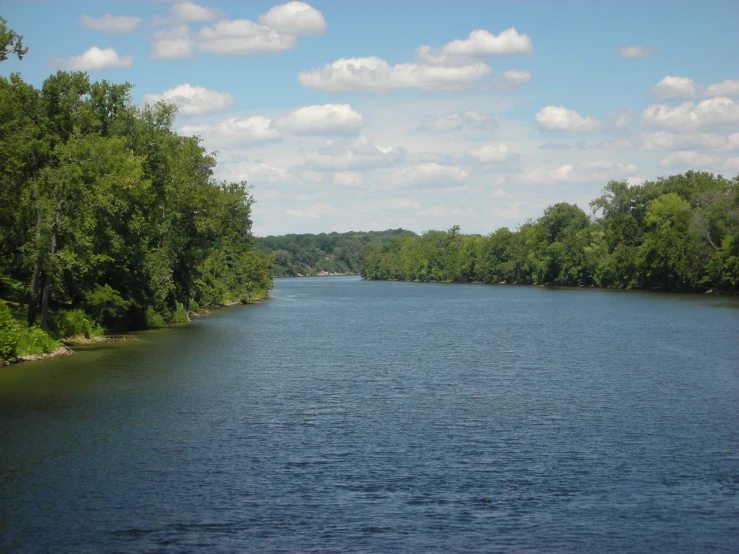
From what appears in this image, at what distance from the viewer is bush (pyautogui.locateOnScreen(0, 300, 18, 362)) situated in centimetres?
3575

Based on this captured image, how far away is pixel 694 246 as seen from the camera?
104312mm

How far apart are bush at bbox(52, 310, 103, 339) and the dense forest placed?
7 cm

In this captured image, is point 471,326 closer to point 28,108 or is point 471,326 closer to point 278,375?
point 278,375

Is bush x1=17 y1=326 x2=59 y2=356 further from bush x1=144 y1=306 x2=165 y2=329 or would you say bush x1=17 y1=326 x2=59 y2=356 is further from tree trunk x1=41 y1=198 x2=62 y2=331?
bush x1=144 y1=306 x2=165 y2=329

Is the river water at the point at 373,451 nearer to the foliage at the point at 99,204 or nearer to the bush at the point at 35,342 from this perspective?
the bush at the point at 35,342

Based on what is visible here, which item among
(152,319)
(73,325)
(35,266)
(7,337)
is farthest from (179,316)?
(7,337)

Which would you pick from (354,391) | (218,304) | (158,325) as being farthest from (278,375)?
(218,304)

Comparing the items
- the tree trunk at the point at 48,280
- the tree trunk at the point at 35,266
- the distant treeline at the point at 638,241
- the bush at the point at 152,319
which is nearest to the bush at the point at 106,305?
the tree trunk at the point at 48,280

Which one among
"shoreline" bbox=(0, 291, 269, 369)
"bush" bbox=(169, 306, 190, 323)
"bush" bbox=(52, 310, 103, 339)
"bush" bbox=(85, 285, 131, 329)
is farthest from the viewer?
"bush" bbox=(169, 306, 190, 323)

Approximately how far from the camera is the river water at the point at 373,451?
15602 millimetres

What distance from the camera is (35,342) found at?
39.2 metres

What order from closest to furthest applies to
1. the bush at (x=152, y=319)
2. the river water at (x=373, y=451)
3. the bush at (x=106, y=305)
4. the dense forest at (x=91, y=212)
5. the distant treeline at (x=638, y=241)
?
the river water at (x=373, y=451) → the dense forest at (x=91, y=212) → the bush at (x=106, y=305) → the bush at (x=152, y=319) → the distant treeline at (x=638, y=241)

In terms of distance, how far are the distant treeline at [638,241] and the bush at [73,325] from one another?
7578 cm

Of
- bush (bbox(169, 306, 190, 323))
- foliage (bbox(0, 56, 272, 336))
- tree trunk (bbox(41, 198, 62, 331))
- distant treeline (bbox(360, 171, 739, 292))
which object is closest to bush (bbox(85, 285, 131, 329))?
foliage (bbox(0, 56, 272, 336))
